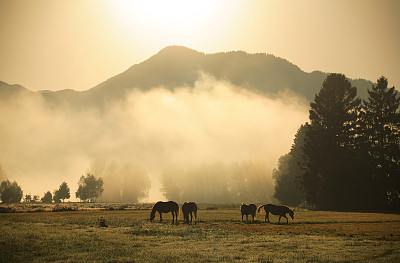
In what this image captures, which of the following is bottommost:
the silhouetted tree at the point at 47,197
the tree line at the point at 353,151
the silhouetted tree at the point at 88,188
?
the silhouetted tree at the point at 47,197

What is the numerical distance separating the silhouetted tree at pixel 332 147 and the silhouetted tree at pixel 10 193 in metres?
138

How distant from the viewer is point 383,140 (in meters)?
69.8

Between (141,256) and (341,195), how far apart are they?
2524 inches

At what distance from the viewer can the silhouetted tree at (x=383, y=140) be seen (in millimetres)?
65000

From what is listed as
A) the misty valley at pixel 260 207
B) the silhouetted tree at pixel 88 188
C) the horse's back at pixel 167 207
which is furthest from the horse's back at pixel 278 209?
the silhouetted tree at pixel 88 188

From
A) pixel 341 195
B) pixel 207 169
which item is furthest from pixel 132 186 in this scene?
pixel 341 195

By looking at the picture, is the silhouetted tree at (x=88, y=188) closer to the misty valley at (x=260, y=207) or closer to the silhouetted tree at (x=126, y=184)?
the misty valley at (x=260, y=207)

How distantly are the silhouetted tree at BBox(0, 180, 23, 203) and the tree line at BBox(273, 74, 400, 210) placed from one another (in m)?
138

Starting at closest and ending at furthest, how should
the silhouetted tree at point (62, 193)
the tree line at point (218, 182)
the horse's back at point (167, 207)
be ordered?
the horse's back at point (167, 207) < the silhouetted tree at point (62, 193) < the tree line at point (218, 182)

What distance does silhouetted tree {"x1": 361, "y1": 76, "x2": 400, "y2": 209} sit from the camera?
213ft

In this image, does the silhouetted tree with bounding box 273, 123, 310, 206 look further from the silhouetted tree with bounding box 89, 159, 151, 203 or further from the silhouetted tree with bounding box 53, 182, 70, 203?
the silhouetted tree with bounding box 53, 182, 70, 203

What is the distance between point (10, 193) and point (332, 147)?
145850 mm

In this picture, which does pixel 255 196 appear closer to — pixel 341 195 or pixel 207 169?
pixel 207 169

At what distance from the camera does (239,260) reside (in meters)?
13.9
